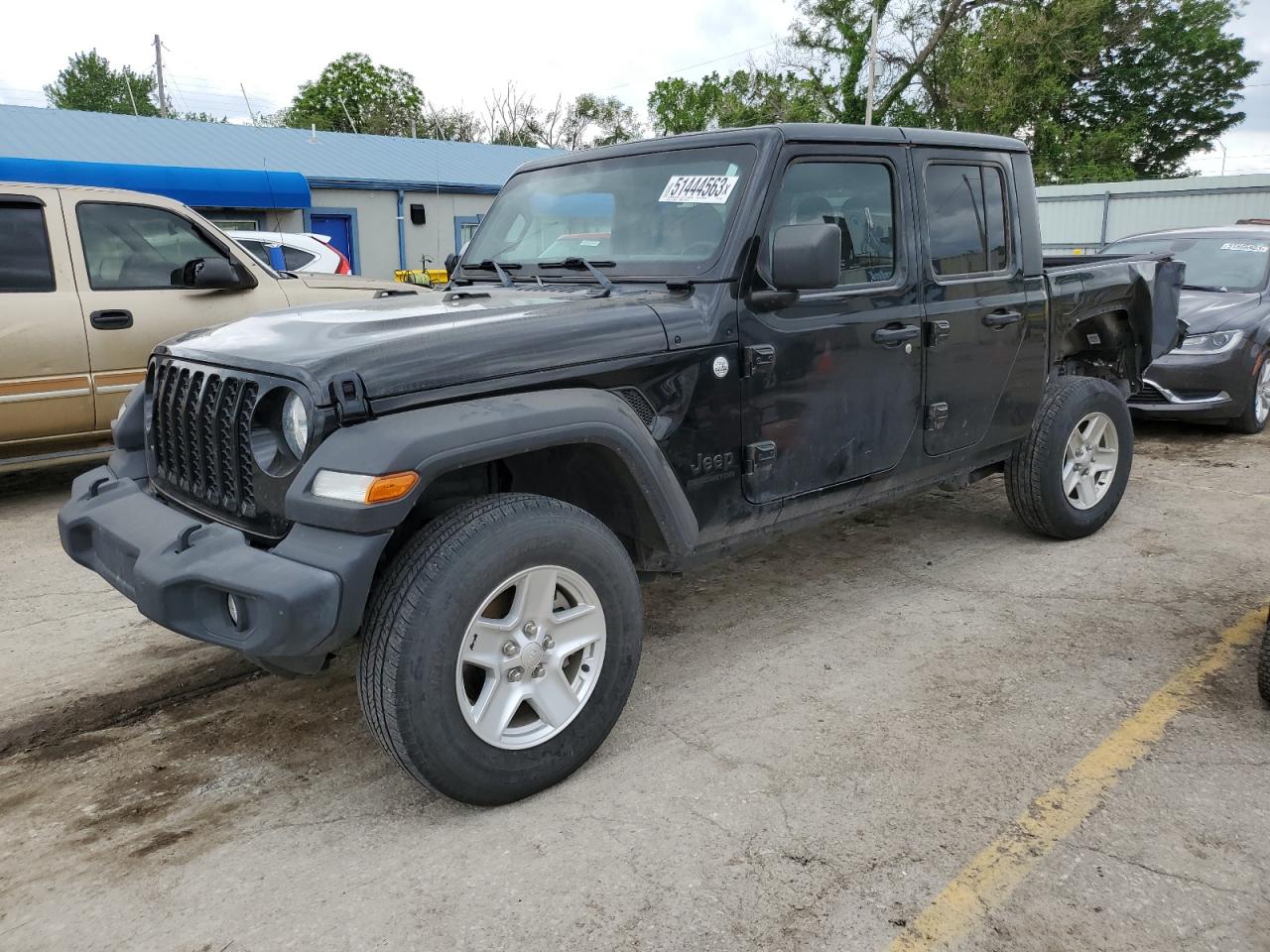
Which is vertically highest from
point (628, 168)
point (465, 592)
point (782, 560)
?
point (628, 168)

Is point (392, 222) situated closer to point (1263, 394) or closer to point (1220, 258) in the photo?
point (1220, 258)

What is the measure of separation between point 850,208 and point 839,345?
22.0 inches

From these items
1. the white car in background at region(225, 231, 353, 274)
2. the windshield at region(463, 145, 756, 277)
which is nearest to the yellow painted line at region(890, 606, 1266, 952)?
the windshield at region(463, 145, 756, 277)

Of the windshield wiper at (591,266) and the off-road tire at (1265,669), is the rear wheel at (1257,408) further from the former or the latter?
the windshield wiper at (591,266)

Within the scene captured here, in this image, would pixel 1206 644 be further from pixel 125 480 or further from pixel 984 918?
pixel 125 480

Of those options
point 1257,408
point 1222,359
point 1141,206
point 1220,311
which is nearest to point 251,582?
point 1222,359

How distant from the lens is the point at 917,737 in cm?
313

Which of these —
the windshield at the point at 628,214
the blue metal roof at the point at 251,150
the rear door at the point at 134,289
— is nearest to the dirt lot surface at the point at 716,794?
the windshield at the point at 628,214

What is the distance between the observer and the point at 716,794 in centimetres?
281

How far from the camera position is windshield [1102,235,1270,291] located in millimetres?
8273

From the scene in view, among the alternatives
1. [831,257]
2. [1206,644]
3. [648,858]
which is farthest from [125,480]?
[1206,644]

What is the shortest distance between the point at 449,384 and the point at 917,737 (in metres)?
1.85

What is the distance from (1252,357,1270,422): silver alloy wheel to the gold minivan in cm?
680

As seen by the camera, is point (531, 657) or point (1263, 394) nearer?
point (531, 657)
